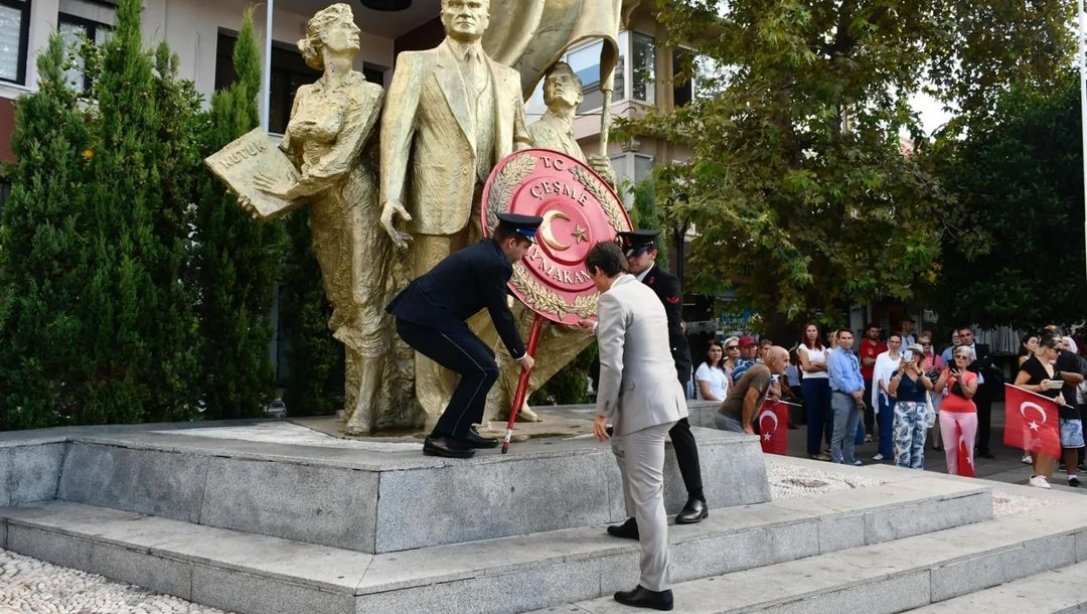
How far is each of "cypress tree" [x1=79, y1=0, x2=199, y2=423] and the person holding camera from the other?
713cm

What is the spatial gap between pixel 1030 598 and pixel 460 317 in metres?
3.59

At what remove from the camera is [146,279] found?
753 cm

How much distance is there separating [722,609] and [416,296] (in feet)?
7.17

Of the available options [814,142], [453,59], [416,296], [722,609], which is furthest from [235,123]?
[814,142]

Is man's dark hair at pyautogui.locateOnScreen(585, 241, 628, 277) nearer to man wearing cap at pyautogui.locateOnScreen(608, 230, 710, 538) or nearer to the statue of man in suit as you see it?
man wearing cap at pyautogui.locateOnScreen(608, 230, 710, 538)

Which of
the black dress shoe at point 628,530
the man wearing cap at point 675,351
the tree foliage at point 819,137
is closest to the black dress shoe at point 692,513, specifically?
the man wearing cap at point 675,351

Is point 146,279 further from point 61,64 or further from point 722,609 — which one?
point 722,609

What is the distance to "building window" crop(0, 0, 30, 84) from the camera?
1348cm

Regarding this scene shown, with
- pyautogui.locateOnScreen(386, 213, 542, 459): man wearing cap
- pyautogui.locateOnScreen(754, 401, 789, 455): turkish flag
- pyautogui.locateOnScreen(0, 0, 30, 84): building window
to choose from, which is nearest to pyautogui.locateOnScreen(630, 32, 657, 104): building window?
pyautogui.locateOnScreen(0, 0, 30, 84): building window

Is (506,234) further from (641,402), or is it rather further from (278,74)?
(278,74)

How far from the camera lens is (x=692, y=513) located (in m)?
4.84

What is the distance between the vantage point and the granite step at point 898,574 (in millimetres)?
4117

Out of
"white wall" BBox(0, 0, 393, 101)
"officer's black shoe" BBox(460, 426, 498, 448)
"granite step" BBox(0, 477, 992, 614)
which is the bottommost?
"granite step" BBox(0, 477, 992, 614)

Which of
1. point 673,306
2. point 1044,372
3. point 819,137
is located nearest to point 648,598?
point 673,306
